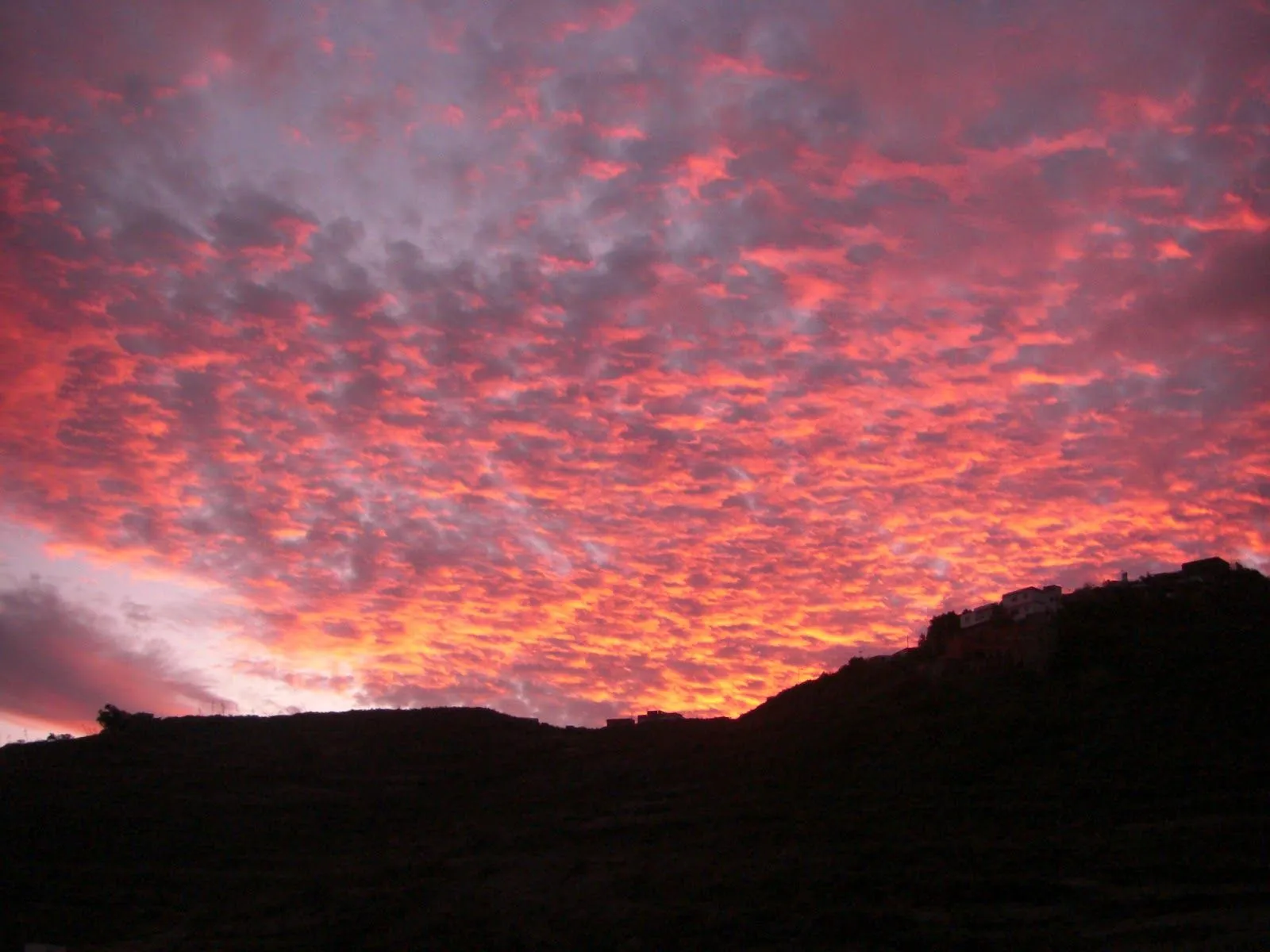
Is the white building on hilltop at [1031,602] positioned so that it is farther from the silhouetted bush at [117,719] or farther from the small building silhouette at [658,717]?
the silhouetted bush at [117,719]

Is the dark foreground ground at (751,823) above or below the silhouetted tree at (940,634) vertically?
below

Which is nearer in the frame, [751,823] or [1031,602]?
[751,823]

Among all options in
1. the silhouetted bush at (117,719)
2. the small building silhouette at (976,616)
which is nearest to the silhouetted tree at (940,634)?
the small building silhouette at (976,616)

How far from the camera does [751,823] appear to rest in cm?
3444

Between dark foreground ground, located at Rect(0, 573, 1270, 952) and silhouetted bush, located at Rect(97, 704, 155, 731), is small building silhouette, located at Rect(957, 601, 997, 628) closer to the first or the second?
dark foreground ground, located at Rect(0, 573, 1270, 952)

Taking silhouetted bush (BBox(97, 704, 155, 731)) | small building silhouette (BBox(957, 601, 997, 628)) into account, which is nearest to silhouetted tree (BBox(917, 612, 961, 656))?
small building silhouette (BBox(957, 601, 997, 628))

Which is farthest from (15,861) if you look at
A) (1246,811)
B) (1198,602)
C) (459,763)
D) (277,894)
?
(1198,602)

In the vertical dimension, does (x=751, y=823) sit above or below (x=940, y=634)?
below

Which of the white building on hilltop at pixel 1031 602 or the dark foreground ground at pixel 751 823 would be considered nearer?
the dark foreground ground at pixel 751 823

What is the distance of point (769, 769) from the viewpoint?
40531 mm

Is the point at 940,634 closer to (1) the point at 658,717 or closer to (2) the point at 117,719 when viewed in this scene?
(1) the point at 658,717

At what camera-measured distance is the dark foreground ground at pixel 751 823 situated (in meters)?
25.2

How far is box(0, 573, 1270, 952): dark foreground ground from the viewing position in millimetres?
25156

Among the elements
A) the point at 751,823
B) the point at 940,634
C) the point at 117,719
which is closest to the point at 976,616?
the point at 940,634
